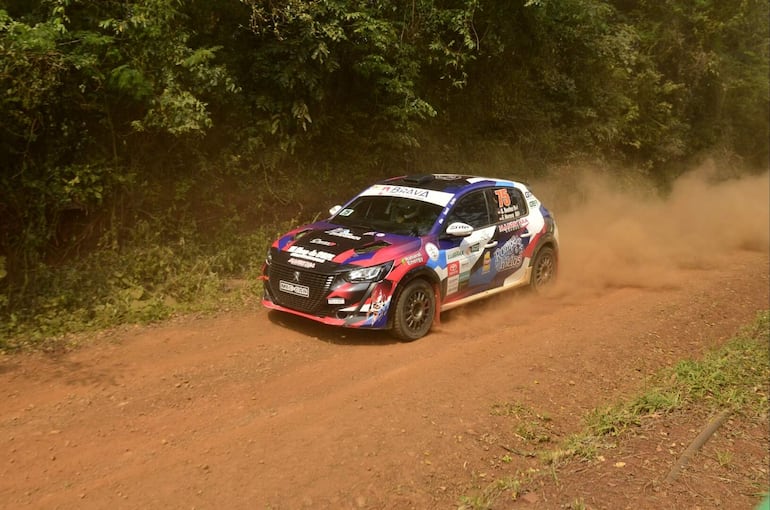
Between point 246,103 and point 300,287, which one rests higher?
point 246,103

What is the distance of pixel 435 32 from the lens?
40.7 feet

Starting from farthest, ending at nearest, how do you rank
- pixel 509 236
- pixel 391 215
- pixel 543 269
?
pixel 543 269
pixel 509 236
pixel 391 215

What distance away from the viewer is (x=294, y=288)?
744 cm

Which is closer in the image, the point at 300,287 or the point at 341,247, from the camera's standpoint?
the point at 300,287

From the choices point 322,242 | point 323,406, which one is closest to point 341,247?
point 322,242

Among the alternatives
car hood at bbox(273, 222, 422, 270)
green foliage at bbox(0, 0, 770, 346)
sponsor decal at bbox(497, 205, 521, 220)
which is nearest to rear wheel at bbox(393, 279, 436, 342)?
car hood at bbox(273, 222, 422, 270)

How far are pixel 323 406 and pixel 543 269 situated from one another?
5.14m

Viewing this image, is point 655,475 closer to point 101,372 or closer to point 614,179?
point 101,372

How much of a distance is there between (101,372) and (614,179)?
16.9m

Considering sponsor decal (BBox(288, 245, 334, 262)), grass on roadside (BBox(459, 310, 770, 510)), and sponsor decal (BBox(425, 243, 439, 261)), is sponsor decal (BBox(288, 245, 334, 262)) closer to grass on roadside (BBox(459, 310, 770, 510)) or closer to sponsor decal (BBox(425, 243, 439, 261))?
sponsor decal (BBox(425, 243, 439, 261))

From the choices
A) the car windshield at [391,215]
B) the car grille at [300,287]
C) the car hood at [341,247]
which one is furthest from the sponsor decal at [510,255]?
the car grille at [300,287]

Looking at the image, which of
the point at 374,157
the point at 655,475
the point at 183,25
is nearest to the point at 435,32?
the point at 374,157

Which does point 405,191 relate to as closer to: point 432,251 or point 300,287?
point 432,251

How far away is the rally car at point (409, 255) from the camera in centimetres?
718
